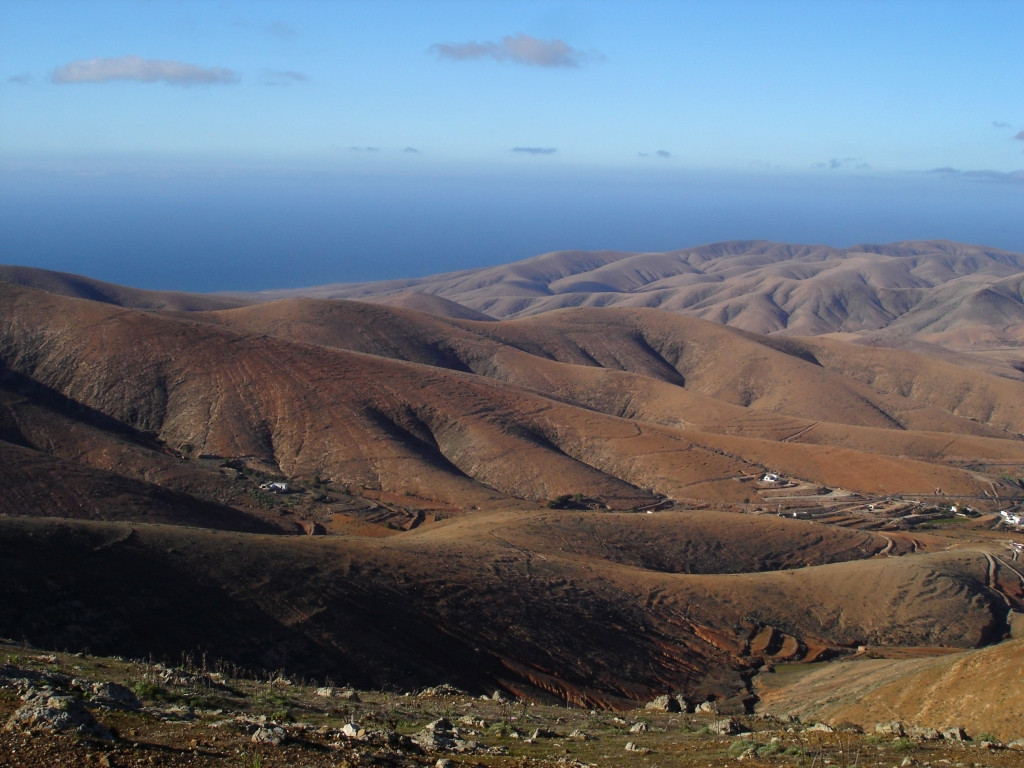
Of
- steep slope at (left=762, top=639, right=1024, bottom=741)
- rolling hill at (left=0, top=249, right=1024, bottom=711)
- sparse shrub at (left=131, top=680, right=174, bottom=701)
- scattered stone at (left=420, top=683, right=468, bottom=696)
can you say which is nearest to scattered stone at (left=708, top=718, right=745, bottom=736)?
steep slope at (left=762, top=639, right=1024, bottom=741)

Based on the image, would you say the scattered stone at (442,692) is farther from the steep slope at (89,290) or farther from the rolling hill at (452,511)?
the steep slope at (89,290)

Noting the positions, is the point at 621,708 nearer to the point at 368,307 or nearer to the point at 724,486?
the point at 724,486

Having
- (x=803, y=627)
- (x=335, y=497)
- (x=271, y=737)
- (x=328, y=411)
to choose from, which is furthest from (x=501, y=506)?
(x=271, y=737)

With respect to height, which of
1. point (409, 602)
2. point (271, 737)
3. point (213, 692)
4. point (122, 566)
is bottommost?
point (409, 602)

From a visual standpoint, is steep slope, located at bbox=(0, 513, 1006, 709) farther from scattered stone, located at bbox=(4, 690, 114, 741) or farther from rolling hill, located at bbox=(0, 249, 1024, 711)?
scattered stone, located at bbox=(4, 690, 114, 741)

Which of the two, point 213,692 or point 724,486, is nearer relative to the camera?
point 213,692
